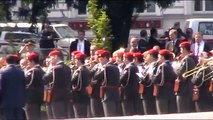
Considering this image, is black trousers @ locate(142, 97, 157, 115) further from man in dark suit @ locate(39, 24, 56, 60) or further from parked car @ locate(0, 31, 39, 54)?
parked car @ locate(0, 31, 39, 54)

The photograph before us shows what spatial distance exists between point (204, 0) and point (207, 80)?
107 feet

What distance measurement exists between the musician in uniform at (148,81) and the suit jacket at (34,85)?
208 centimetres

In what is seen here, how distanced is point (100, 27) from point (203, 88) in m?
5.73

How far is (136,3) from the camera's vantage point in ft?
105

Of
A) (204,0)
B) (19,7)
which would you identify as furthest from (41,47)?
(204,0)

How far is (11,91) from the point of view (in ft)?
59.9

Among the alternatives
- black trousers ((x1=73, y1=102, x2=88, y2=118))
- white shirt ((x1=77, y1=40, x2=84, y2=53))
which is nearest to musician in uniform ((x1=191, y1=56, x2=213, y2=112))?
black trousers ((x1=73, y1=102, x2=88, y2=118))

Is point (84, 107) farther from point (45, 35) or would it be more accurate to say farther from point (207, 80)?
point (45, 35)

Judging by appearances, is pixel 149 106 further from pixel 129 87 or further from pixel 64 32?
pixel 64 32

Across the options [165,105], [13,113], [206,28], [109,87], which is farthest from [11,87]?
[206,28]

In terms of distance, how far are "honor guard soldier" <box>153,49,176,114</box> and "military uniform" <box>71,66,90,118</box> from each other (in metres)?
1.44

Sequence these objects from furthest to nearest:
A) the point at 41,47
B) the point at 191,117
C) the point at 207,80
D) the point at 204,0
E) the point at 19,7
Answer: the point at 204,0 < the point at 19,7 < the point at 41,47 < the point at 207,80 < the point at 191,117

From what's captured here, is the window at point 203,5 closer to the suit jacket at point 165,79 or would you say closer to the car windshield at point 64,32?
the car windshield at point 64,32

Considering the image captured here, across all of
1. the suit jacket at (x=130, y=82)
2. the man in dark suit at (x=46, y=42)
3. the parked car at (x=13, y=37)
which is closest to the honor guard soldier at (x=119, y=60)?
the suit jacket at (x=130, y=82)
